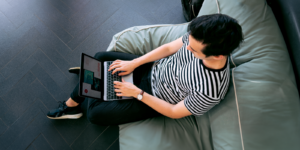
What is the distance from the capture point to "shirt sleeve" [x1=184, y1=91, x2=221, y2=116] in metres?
0.86

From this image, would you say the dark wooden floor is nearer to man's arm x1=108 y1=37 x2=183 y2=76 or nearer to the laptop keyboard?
the laptop keyboard

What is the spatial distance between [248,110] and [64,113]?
1.59 m

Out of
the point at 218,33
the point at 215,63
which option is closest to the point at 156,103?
the point at 215,63

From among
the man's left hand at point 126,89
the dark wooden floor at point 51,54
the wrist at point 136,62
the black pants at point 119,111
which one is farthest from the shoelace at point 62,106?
the wrist at point 136,62

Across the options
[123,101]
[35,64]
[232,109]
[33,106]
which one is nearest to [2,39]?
[35,64]

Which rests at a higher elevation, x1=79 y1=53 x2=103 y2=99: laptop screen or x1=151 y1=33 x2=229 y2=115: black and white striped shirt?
x1=79 y1=53 x2=103 y2=99: laptop screen

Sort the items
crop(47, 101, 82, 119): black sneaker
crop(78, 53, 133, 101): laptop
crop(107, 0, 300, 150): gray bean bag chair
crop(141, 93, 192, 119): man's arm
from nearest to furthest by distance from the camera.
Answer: crop(107, 0, 300, 150): gray bean bag chair, crop(141, 93, 192, 119): man's arm, crop(78, 53, 133, 101): laptop, crop(47, 101, 82, 119): black sneaker

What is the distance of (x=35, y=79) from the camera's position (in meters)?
1.80

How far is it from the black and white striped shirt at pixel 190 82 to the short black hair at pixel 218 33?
0.14m

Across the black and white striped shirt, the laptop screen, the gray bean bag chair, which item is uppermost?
the laptop screen

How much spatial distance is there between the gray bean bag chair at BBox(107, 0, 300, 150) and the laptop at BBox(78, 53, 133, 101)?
12.1 inches

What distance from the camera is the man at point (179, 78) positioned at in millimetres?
712

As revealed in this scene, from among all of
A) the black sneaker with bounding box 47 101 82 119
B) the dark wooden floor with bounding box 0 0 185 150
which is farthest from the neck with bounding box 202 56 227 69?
the black sneaker with bounding box 47 101 82 119

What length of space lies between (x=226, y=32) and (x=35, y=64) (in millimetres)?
2035
